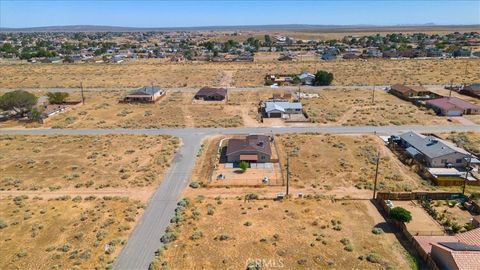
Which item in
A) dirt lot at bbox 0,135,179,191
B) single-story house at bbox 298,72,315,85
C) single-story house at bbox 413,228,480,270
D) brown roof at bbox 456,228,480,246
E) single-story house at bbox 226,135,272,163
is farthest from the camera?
single-story house at bbox 298,72,315,85

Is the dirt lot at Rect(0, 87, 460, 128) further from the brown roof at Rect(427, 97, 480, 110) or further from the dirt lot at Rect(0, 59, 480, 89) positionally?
the dirt lot at Rect(0, 59, 480, 89)

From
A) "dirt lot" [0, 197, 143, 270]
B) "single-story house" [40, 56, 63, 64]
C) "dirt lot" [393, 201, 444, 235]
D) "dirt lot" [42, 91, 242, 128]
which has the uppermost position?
"single-story house" [40, 56, 63, 64]

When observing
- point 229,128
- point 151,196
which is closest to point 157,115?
point 229,128

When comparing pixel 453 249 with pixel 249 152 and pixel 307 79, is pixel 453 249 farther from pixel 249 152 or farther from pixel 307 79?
pixel 307 79

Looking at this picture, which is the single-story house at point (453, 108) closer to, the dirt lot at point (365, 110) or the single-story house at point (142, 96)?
the dirt lot at point (365, 110)

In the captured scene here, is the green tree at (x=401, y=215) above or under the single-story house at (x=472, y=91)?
under

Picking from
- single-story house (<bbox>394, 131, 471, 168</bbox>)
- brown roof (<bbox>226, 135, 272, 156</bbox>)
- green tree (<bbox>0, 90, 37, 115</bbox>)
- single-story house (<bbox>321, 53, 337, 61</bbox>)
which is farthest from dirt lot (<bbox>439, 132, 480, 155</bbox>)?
single-story house (<bbox>321, 53, 337, 61</bbox>)

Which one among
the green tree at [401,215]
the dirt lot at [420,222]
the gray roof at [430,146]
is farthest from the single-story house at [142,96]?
the green tree at [401,215]

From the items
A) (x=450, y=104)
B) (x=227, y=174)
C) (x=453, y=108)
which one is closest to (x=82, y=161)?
(x=227, y=174)
